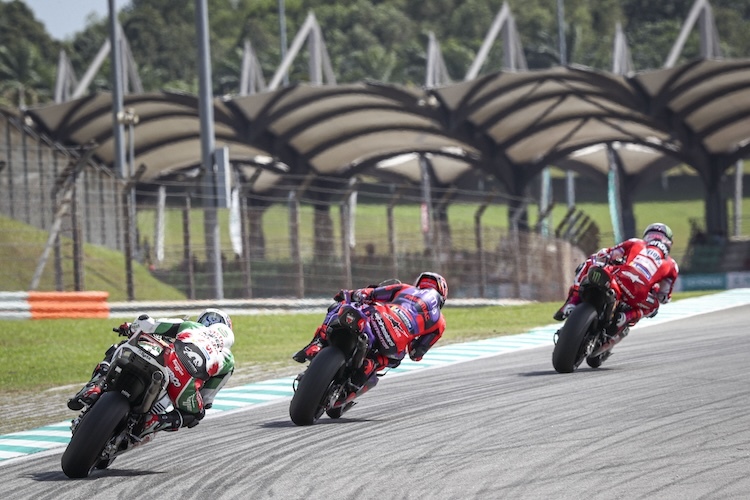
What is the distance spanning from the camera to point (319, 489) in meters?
7.12

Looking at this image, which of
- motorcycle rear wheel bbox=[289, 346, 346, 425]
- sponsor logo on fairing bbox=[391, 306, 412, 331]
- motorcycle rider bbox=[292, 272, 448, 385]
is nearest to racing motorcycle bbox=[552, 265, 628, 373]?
motorcycle rider bbox=[292, 272, 448, 385]

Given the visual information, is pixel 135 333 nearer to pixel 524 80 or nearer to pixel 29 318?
pixel 29 318

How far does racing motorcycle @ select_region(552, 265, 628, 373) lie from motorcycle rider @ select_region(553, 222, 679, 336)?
0.16 meters

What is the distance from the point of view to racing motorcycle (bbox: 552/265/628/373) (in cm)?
1194

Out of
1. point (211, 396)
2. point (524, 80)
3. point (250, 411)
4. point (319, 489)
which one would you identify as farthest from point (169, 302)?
point (524, 80)

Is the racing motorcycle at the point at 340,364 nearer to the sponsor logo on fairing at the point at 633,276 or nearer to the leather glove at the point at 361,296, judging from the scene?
the leather glove at the point at 361,296

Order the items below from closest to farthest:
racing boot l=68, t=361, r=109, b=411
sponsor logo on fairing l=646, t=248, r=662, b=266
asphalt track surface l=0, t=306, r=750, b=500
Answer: asphalt track surface l=0, t=306, r=750, b=500 → racing boot l=68, t=361, r=109, b=411 → sponsor logo on fairing l=646, t=248, r=662, b=266

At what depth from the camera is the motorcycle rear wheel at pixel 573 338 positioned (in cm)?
1191

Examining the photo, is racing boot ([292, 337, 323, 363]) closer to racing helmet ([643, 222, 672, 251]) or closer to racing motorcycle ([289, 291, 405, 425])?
racing motorcycle ([289, 291, 405, 425])

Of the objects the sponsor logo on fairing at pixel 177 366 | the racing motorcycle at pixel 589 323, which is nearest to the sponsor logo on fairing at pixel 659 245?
the racing motorcycle at pixel 589 323

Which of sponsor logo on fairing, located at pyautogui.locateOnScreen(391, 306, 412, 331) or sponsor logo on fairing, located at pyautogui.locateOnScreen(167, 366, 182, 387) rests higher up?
sponsor logo on fairing, located at pyautogui.locateOnScreen(391, 306, 412, 331)

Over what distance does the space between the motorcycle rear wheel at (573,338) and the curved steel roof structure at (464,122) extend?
3049 cm

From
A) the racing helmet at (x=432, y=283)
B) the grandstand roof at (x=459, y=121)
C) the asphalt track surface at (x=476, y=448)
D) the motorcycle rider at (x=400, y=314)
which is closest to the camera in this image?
the asphalt track surface at (x=476, y=448)

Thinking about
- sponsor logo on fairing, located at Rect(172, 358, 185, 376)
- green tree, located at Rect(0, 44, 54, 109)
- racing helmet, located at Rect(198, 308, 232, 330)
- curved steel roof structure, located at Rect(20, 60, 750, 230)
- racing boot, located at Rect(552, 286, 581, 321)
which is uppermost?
green tree, located at Rect(0, 44, 54, 109)
